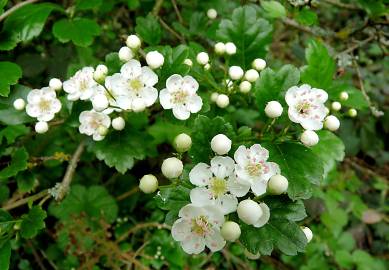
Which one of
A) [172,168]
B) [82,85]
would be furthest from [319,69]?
[82,85]

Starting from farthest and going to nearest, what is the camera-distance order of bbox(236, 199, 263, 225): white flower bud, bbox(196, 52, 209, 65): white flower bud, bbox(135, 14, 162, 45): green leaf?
bbox(135, 14, 162, 45): green leaf < bbox(196, 52, 209, 65): white flower bud < bbox(236, 199, 263, 225): white flower bud

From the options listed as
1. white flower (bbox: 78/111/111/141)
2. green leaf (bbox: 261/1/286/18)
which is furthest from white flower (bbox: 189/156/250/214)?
green leaf (bbox: 261/1/286/18)

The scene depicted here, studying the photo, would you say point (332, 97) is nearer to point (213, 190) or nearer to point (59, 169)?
point (213, 190)

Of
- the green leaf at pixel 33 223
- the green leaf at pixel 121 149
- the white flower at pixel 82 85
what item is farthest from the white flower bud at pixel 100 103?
the green leaf at pixel 33 223

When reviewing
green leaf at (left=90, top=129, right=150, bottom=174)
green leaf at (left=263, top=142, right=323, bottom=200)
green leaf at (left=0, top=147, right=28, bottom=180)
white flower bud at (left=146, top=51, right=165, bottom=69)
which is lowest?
green leaf at (left=0, top=147, right=28, bottom=180)

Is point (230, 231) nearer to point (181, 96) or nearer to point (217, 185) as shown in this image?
point (217, 185)

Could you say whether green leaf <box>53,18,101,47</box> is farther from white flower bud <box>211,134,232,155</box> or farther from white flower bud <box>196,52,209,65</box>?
white flower bud <box>211,134,232,155</box>
